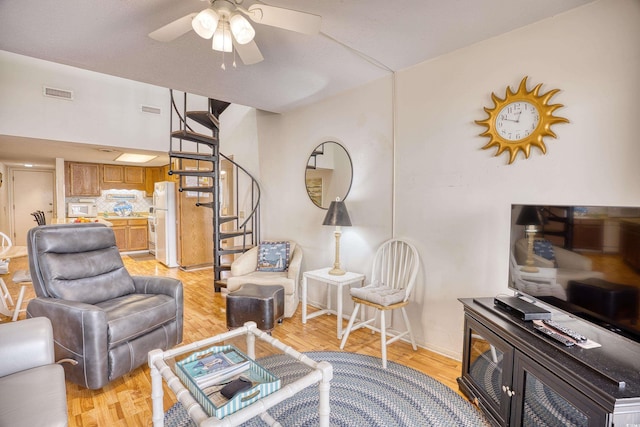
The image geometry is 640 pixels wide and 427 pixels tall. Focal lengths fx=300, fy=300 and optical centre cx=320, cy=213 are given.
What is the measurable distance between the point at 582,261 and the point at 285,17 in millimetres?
1879

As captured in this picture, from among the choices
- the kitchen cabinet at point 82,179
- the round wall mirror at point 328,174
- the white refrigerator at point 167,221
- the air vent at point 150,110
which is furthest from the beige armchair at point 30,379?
the kitchen cabinet at point 82,179

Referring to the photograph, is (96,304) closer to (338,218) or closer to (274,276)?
(274,276)

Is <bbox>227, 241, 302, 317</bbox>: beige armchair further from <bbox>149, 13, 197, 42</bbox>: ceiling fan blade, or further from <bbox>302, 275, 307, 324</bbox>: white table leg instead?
<bbox>149, 13, 197, 42</bbox>: ceiling fan blade

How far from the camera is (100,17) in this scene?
1.87 metres

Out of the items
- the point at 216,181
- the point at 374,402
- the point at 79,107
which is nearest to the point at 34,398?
the point at 374,402

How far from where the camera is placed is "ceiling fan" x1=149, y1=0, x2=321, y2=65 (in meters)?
1.48

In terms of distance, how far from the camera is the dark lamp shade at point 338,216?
2.92 m

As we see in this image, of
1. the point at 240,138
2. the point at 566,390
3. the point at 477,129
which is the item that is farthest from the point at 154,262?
the point at 566,390

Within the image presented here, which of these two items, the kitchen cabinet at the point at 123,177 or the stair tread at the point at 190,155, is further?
the kitchen cabinet at the point at 123,177

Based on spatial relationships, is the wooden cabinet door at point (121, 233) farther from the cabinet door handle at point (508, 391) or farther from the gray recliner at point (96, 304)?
the cabinet door handle at point (508, 391)

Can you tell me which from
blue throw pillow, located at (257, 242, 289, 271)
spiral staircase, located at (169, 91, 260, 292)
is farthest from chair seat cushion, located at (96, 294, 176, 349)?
spiral staircase, located at (169, 91, 260, 292)

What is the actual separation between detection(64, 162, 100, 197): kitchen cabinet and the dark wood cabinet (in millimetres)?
7656

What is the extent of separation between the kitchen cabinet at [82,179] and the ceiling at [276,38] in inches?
196

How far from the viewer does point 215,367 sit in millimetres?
1485
